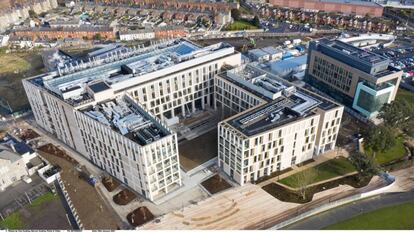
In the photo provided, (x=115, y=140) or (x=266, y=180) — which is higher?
(x=115, y=140)

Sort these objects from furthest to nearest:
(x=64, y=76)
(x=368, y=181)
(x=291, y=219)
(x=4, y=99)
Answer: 1. (x=4, y=99)
2. (x=64, y=76)
3. (x=368, y=181)
4. (x=291, y=219)

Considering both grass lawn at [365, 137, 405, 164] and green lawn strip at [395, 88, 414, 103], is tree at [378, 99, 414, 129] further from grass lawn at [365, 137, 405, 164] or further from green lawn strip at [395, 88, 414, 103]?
green lawn strip at [395, 88, 414, 103]

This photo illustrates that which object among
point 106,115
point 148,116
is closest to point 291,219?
point 148,116

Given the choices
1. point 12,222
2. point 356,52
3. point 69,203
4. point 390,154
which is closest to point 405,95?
point 356,52

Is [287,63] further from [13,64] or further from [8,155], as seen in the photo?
[13,64]

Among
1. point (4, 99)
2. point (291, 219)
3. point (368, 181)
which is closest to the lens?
point (291, 219)

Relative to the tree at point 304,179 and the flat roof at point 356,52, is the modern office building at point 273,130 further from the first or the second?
the flat roof at point 356,52

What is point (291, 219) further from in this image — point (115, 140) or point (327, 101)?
point (115, 140)
